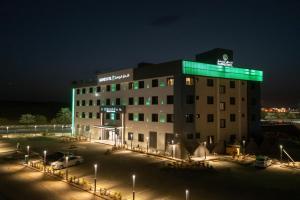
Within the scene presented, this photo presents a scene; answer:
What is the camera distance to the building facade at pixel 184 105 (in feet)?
157

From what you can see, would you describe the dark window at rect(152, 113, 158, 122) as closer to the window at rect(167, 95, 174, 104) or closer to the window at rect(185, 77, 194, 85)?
the window at rect(167, 95, 174, 104)

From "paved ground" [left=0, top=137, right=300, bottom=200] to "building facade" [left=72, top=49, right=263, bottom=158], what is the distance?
7783 millimetres

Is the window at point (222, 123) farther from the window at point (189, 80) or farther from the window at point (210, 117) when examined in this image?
the window at point (189, 80)

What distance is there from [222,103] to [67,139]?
39.0 metres

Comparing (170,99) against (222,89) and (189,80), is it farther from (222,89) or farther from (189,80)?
(222,89)

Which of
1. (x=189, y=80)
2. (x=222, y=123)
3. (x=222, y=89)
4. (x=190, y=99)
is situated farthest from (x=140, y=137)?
(x=222, y=89)

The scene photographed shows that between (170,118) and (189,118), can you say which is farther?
(170,118)

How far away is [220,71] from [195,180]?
87.9ft

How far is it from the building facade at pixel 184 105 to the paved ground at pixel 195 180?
7783 millimetres

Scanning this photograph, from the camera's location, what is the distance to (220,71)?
173 ft

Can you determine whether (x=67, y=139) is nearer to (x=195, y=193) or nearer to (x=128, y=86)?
(x=128, y=86)

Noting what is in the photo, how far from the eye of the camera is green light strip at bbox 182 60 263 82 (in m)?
48.3

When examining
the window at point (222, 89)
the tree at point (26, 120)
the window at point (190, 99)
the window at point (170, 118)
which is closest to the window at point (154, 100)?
the window at point (170, 118)

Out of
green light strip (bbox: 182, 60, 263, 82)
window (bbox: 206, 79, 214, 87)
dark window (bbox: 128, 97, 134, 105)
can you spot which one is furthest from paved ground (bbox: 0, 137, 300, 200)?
dark window (bbox: 128, 97, 134, 105)
